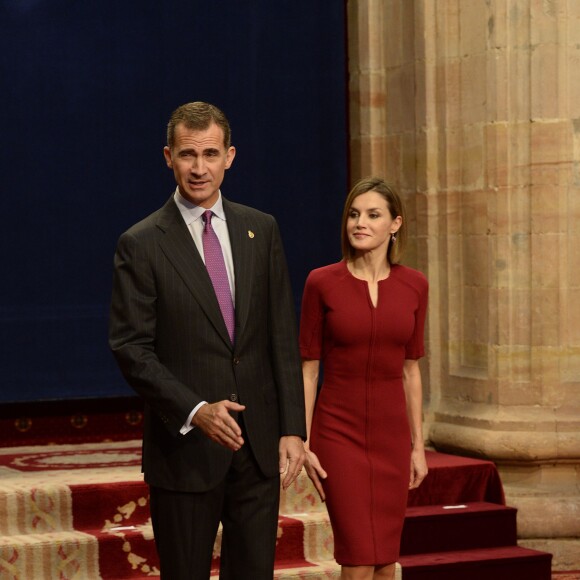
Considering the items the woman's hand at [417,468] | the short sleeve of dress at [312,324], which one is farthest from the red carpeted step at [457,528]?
the short sleeve of dress at [312,324]

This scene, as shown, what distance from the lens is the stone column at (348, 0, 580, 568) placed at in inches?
251

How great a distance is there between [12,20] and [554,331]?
2983mm

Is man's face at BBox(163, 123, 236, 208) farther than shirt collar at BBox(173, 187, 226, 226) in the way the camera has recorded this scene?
No

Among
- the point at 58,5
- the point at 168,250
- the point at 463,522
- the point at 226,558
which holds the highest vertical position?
the point at 58,5

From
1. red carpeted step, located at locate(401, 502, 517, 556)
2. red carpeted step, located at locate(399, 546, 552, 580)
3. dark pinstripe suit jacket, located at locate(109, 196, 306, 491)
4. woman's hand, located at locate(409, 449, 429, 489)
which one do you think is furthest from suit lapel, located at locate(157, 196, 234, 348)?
red carpeted step, located at locate(401, 502, 517, 556)

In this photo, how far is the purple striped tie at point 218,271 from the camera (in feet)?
11.2

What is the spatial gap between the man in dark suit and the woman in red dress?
0.78 metres

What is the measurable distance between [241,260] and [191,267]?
13 centimetres

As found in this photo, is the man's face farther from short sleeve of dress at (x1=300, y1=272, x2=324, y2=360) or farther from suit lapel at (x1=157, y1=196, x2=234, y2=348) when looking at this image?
short sleeve of dress at (x1=300, y1=272, x2=324, y2=360)

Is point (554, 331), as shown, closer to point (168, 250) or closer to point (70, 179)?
point (70, 179)

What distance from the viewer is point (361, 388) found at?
4230 mm

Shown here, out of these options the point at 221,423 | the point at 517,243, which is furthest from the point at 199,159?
the point at 517,243

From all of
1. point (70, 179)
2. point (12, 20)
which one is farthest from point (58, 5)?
point (70, 179)

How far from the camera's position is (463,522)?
238 inches
